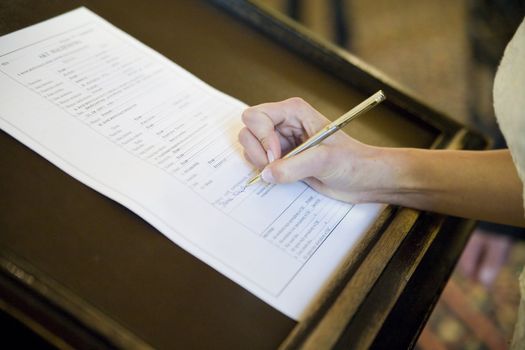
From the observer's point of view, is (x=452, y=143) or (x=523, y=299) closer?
(x=523, y=299)

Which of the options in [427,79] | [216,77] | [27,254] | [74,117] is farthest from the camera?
[427,79]

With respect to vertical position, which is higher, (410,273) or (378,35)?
(410,273)

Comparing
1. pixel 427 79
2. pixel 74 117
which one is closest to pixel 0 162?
pixel 74 117

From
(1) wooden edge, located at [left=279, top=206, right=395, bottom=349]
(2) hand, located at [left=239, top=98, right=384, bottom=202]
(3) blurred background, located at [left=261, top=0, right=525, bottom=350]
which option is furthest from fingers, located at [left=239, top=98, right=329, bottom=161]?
(3) blurred background, located at [left=261, top=0, right=525, bottom=350]

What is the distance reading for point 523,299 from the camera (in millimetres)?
498

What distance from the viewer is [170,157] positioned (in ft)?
1.72

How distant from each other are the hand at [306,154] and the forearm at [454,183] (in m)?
0.02

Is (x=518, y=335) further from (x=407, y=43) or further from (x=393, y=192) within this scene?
(x=407, y=43)

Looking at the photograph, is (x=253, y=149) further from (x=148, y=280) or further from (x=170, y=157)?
(x=148, y=280)

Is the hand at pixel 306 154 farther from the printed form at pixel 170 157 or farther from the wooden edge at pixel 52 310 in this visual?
the wooden edge at pixel 52 310

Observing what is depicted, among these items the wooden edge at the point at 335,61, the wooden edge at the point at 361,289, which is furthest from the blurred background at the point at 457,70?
the wooden edge at the point at 361,289

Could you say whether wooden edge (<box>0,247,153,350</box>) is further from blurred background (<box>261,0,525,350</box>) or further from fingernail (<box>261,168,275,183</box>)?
blurred background (<box>261,0,525,350</box>)

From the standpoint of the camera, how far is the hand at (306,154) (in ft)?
1.72

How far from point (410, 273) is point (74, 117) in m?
0.39
